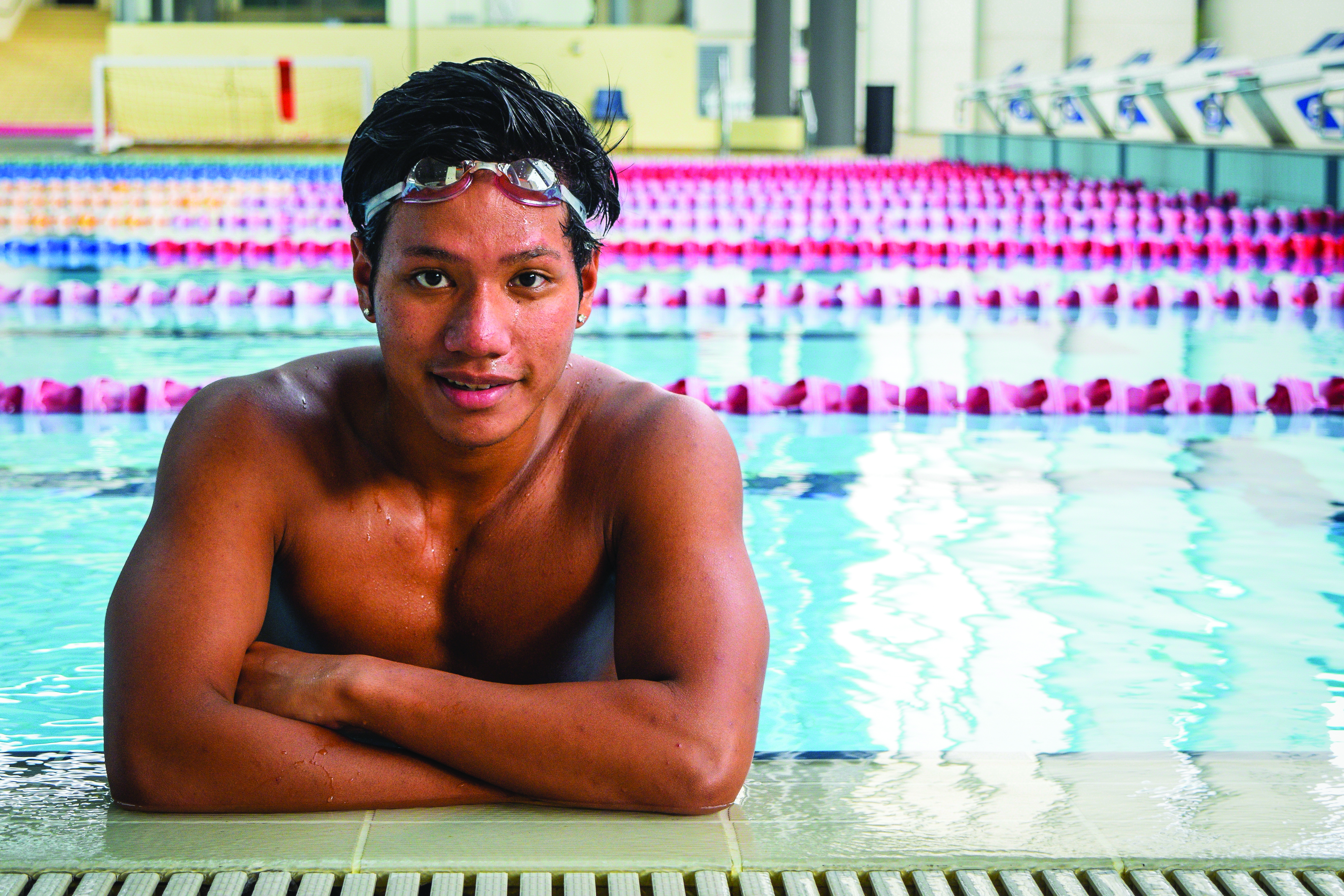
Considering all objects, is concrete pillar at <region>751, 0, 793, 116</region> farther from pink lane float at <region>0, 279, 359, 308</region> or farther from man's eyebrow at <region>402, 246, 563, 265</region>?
man's eyebrow at <region>402, 246, 563, 265</region>

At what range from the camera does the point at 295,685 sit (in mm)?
1774

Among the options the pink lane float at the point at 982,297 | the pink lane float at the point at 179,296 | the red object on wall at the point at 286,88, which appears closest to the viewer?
the pink lane float at the point at 179,296

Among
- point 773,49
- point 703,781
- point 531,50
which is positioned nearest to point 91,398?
point 703,781

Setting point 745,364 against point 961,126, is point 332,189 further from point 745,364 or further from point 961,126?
point 961,126

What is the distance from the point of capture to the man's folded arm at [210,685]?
5.65 feet

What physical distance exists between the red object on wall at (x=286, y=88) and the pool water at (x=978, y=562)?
578 inches

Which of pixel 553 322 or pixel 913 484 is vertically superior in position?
pixel 553 322

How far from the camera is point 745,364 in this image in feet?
19.9

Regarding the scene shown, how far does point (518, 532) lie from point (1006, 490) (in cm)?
241

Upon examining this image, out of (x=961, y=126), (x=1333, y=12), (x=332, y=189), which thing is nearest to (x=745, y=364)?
(x=332, y=189)

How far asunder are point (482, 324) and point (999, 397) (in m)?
3.64

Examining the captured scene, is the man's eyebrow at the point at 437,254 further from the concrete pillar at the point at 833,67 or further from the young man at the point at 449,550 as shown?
the concrete pillar at the point at 833,67

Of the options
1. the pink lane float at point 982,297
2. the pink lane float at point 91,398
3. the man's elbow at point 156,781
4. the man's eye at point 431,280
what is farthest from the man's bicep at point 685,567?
the pink lane float at point 982,297

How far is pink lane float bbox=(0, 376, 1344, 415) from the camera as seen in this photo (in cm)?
502
